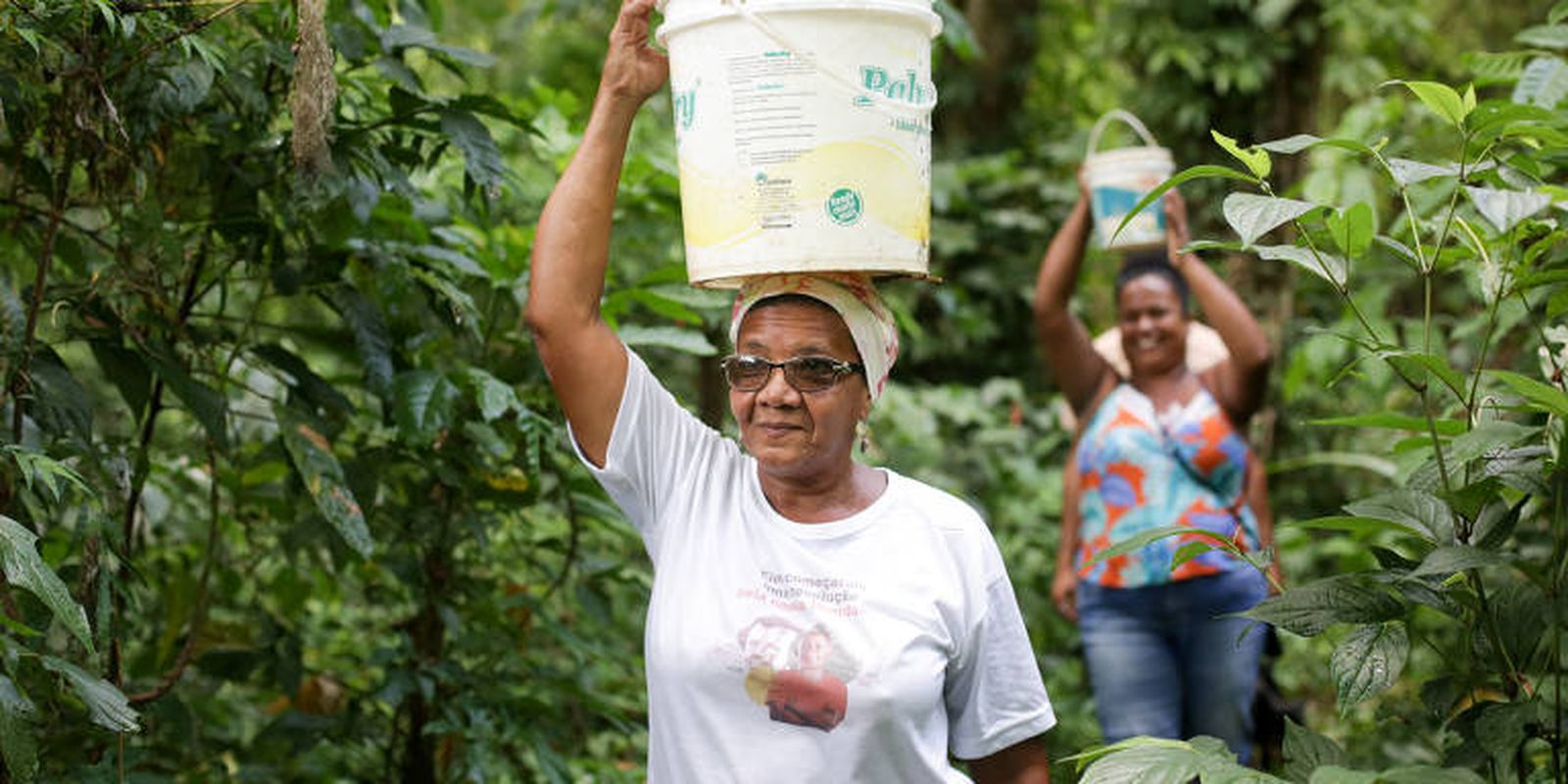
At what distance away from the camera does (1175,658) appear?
15.2ft

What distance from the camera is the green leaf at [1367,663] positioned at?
6.63 feet

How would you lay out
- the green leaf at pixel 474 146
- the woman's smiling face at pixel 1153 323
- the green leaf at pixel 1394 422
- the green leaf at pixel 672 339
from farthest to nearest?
1. the woman's smiling face at pixel 1153 323
2. the green leaf at pixel 672 339
3. the green leaf at pixel 474 146
4. the green leaf at pixel 1394 422

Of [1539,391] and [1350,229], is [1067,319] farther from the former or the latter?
[1539,391]

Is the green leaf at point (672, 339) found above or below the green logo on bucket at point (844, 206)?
below

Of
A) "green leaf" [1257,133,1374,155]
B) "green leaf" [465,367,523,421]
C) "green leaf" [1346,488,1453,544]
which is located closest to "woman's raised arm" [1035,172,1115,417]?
"green leaf" [465,367,523,421]

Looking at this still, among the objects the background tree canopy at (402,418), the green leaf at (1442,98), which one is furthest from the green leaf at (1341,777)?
the green leaf at (1442,98)

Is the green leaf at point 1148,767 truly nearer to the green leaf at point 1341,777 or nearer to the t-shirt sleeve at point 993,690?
the green leaf at point 1341,777

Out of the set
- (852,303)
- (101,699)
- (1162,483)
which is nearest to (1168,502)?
(1162,483)

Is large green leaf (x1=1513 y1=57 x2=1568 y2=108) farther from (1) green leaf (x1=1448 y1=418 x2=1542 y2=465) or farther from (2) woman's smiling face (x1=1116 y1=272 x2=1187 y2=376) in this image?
(2) woman's smiling face (x1=1116 y1=272 x2=1187 y2=376)

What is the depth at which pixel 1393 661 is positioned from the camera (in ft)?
6.66

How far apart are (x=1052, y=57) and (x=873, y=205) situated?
22.6ft

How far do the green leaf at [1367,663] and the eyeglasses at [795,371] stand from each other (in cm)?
81

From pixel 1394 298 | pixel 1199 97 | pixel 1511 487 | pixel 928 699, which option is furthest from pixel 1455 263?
pixel 1394 298

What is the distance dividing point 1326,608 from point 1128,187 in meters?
2.59
